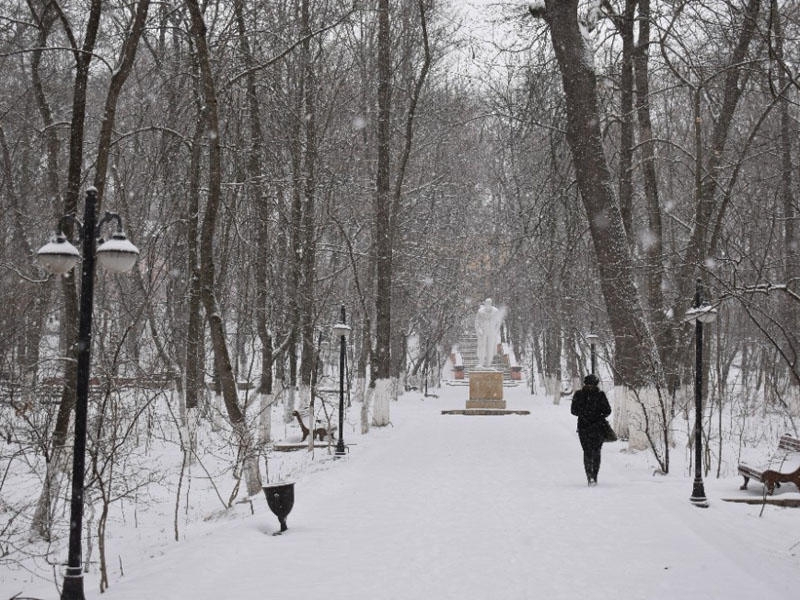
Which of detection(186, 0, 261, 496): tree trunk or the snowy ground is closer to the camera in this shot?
the snowy ground

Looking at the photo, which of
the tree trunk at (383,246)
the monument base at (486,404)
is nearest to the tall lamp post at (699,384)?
the tree trunk at (383,246)

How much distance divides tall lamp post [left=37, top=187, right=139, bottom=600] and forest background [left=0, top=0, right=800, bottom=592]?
1.43 metres

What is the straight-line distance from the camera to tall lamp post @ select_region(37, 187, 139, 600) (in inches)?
244

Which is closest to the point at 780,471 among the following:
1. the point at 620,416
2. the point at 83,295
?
the point at 620,416

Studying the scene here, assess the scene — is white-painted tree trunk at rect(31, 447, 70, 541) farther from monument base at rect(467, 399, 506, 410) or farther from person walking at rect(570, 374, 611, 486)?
monument base at rect(467, 399, 506, 410)

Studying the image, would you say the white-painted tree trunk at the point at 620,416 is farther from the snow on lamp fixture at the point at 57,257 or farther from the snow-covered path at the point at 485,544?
the snow on lamp fixture at the point at 57,257

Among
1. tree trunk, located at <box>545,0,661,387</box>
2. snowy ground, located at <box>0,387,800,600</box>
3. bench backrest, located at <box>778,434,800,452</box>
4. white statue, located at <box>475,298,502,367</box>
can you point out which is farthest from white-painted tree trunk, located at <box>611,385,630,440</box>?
white statue, located at <box>475,298,502,367</box>

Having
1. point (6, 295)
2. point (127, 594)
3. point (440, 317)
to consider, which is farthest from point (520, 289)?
point (127, 594)

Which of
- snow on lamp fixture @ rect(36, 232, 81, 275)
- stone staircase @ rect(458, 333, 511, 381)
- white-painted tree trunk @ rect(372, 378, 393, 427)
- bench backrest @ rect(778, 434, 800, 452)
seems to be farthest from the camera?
stone staircase @ rect(458, 333, 511, 381)

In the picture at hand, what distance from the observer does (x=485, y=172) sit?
4481 centimetres

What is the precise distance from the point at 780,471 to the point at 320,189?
13776 millimetres

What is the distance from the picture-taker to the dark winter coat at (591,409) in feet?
36.6

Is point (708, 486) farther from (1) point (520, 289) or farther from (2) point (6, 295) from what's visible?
(1) point (520, 289)

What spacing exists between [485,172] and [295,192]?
88.8ft
